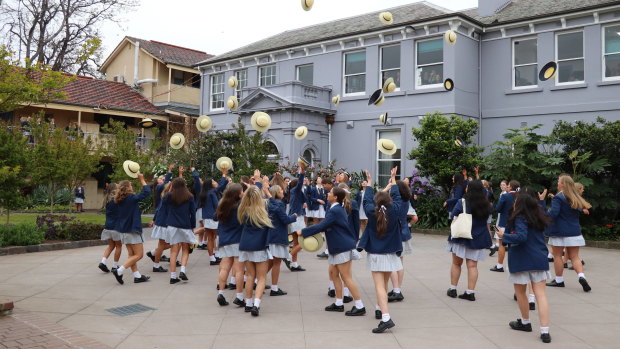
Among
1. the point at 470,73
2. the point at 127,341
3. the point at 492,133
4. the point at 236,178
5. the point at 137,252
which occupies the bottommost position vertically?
the point at 127,341

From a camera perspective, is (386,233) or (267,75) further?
(267,75)

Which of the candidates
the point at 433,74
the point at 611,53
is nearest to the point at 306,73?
the point at 433,74

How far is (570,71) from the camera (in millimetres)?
17766

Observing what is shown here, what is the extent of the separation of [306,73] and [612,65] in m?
12.4

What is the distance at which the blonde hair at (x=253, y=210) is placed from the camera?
6.58 metres

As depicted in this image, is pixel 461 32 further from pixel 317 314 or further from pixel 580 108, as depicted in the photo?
pixel 317 314

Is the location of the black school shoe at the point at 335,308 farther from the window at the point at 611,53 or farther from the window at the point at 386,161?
the window at the point at 611,53

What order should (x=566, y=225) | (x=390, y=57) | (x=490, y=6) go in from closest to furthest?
(x=566, y=225) → (x=490, y=6) → (x=390, y=57)

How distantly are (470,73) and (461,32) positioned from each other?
1.61 m

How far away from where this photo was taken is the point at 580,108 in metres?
17.2

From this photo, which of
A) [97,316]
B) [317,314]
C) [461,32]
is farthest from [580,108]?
[97,316]

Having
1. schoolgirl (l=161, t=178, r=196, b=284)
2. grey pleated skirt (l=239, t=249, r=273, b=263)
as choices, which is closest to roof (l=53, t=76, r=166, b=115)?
schoolgirl (l=161, t=178, r=196, b=284)

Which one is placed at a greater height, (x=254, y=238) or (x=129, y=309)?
(x=254, y=238)

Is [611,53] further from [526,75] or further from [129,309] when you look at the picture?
[129,309]
